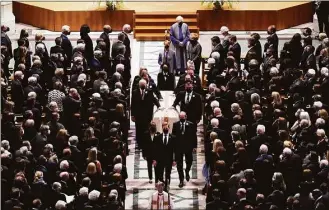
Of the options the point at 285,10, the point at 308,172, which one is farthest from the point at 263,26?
the point at 308,172

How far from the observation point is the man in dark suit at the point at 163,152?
93.3 feet

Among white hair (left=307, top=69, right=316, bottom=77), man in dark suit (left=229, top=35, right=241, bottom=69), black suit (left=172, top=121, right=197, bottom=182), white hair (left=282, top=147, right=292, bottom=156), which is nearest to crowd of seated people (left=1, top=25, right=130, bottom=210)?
black suit (left=172, top=121, right=197, bottom=182)

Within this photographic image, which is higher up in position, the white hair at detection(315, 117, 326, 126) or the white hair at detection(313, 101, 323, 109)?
the white hair at detection(313, 101, 323, 109)

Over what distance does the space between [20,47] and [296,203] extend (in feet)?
29.5

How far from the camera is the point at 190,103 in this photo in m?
30.1

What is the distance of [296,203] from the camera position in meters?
25.9

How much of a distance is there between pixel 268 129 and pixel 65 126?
4148 millimetres

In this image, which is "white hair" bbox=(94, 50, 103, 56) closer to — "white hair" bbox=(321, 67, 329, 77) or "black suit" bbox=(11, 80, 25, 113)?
"black suit" bbox=(11, 80, 25, 113)

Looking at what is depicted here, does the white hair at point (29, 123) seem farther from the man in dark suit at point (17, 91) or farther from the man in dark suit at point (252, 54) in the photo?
the man in dark suit at point (252, 54)

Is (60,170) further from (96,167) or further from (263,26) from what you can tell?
(263,26)

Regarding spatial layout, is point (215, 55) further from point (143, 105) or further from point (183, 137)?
point (183, 137)

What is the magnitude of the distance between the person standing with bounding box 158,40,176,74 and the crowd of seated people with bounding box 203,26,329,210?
1.33 meters

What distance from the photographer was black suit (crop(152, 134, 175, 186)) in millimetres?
28438

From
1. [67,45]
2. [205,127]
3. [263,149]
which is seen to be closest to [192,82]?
[205,127]
